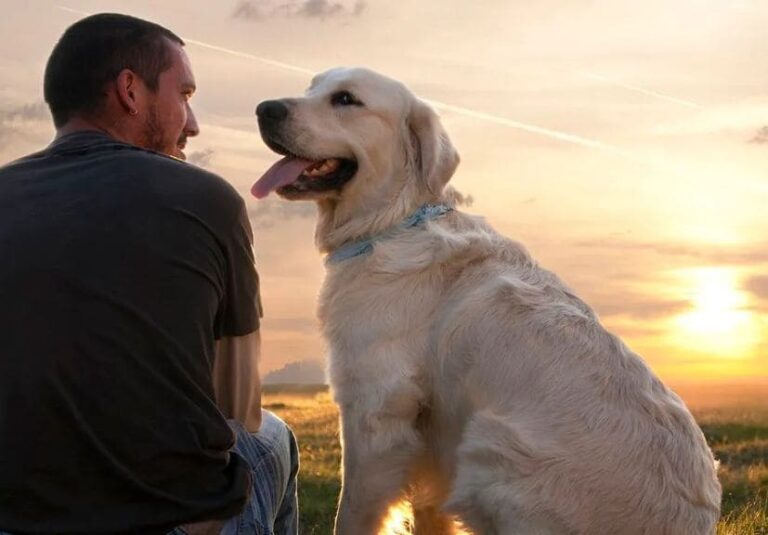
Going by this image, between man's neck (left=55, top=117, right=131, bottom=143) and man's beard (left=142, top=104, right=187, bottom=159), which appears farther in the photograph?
man's beard (left=142, top=104, right=187, bottom=159)

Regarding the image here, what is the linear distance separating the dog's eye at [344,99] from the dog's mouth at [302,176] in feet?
0.90

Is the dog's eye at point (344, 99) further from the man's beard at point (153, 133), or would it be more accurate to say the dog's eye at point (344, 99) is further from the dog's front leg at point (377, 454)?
the dog's front leg at point (377, 454)

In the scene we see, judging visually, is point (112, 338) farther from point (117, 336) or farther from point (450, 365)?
point (450, 365)

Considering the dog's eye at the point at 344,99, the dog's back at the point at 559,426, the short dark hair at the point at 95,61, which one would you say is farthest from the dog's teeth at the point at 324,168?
the short dark hair at the point at 95,61

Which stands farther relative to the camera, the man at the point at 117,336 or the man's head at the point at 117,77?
the man's head at the point at 117,77

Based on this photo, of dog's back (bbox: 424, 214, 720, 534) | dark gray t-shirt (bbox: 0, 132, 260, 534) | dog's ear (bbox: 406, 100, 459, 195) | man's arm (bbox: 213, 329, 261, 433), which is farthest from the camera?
dog's ear (bbox: 406, 100, 459, 195)

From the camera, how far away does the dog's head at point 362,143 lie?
4910mm

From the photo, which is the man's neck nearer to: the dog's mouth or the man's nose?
the man's nose

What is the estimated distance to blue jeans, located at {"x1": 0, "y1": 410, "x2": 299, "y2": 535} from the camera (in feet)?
11.9

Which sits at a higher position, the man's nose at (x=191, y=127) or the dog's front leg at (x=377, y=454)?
the man's nose at (x=191, y=127)

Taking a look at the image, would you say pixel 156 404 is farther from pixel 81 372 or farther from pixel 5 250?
pixel 5 250

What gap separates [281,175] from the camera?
16.4 feet

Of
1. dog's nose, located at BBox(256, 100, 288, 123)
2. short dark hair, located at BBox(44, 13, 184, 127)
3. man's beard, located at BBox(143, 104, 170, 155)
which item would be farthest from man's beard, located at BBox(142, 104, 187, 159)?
dog's nose, located at BBox(256, 100, 288, 123)

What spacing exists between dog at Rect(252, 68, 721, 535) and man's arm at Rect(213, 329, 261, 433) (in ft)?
2.83
